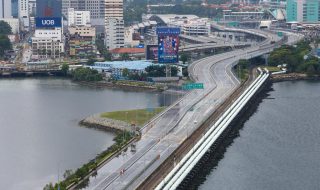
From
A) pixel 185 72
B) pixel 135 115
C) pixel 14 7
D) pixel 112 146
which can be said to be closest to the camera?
pixel 112 146

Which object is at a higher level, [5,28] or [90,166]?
[5,28]

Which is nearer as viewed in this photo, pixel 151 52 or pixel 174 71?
pixel 174 71

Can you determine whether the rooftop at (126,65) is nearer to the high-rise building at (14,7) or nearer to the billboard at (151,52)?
the billboard at (151,52)

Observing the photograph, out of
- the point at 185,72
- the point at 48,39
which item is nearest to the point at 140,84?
the point at 185,72

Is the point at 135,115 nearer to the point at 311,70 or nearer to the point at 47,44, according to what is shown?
the point at 311,70

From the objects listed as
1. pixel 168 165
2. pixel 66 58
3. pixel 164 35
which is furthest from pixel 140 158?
pixel 66 58

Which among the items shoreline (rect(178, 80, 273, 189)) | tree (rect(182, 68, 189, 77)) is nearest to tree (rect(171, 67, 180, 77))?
tree (rect(182, 68, 189, 77))

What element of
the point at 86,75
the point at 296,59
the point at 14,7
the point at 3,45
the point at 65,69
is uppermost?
the point at 14,7
